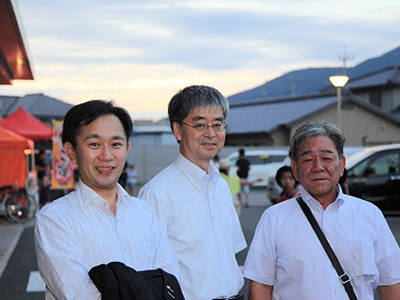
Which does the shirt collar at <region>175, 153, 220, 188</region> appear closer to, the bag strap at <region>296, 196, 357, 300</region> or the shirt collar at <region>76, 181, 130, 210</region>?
the bag strap at <region>296, 196, 357, 300</region>

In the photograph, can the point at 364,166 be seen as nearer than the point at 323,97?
Yes

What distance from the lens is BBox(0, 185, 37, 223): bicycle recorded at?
57.9ft

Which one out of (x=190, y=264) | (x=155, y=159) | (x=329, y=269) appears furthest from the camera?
(x=155, y=159)

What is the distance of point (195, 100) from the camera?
4008mm

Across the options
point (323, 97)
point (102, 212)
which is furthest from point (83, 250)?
point (323, 97)

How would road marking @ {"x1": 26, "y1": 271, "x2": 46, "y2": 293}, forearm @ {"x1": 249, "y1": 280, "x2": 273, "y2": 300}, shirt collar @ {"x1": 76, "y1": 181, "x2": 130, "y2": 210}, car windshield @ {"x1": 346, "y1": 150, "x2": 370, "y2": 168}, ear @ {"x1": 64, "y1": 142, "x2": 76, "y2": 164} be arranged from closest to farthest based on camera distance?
shirt collar @ {"x1": 76, "y1": 181, "x2": 130, "y2": 210}
ear @ {"x1": 64, "y1": 142, "x2": 76, "y2": 164}
forearm @ {"x1": 249, "y1": 280, "x2": 273, "y2": 300}
road marking @ {"x1": 26, "y1": 271, "x2": 46, "y2": 293}
car windshield @ {"x1": 346, "y1": 150, "x2": 370, "y2": 168}

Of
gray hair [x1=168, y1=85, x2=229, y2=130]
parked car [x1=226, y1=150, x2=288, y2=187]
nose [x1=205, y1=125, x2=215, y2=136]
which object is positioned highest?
parked car [x1=226, y1=150, x2=288, y2=187]

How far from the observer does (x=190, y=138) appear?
13.3ft

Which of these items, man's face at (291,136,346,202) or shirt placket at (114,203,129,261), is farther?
man's face at (291,136,346,202)

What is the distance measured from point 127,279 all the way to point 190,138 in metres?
1.50

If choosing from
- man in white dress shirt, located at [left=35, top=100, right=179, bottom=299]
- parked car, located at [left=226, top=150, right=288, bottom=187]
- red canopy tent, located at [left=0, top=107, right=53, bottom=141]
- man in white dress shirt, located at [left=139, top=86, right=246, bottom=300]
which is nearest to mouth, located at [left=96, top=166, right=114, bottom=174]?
man in white dress shirt, located at [left=35, top=100, right=179, bottom=299]

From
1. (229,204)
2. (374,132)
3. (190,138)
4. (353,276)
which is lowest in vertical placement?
(353,276)

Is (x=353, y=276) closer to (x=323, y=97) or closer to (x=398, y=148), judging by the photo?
(x=398, y=148)

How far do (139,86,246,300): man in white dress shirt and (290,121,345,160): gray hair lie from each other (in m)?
0.52
